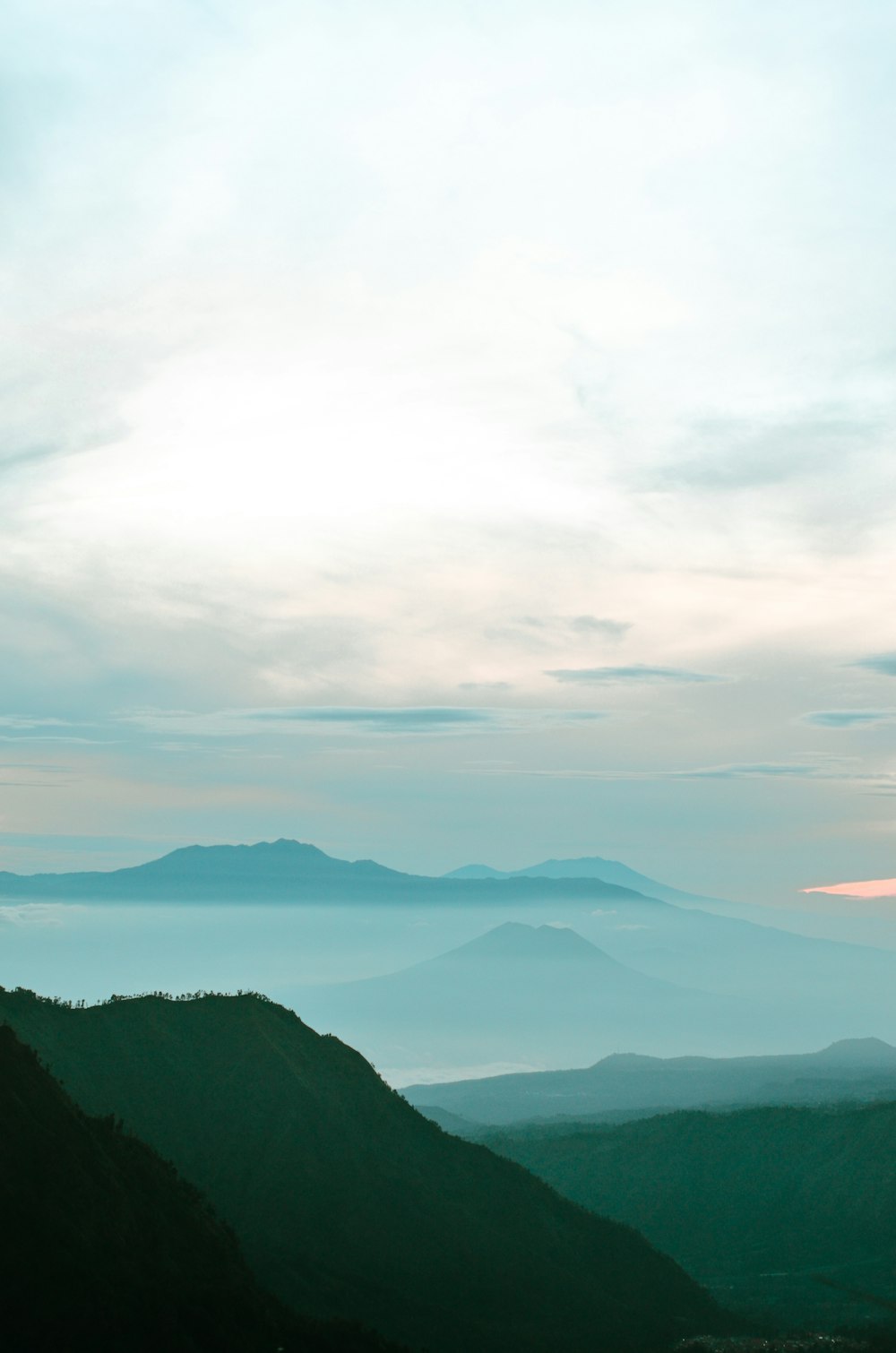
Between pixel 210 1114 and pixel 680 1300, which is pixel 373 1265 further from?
pixel 680 1300

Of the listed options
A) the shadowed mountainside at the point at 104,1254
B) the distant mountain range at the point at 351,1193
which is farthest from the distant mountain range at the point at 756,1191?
the shadowed mountainside at the point at 104,1254

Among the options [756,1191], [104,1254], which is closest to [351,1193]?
[104,1254]

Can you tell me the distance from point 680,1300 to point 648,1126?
56.5 metres

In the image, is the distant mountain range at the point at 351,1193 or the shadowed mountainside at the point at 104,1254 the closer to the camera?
the shadowed mountainside at the point at 104,1254

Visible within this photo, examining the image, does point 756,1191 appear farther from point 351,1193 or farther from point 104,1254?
point 104,1254

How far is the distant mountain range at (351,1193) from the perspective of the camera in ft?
236

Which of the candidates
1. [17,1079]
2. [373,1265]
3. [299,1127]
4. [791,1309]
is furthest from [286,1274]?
[791,1309]

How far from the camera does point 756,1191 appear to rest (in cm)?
12619

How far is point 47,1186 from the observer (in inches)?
1907

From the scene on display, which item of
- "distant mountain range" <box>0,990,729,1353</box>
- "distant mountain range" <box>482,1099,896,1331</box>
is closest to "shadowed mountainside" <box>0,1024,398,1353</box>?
"distant mountain range" <box>0,990,729,1353</box>

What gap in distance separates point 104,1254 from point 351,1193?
36.3m

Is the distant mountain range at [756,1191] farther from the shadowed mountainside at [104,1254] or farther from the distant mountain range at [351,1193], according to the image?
the shadowed mountainside at [104,1254]

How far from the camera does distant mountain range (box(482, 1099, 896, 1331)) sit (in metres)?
107

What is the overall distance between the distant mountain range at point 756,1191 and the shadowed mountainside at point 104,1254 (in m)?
61.1
